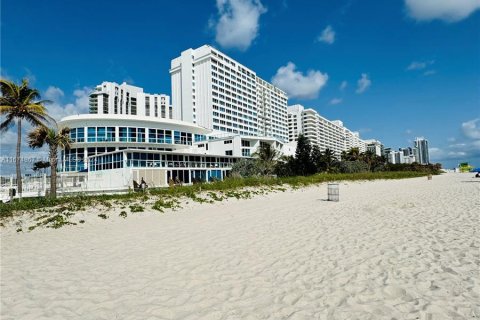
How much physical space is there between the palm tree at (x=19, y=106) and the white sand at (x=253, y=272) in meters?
16.8

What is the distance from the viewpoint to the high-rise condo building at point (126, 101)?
105375 millimetres

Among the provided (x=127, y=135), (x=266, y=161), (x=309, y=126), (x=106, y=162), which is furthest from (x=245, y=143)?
(x=309, y=126)

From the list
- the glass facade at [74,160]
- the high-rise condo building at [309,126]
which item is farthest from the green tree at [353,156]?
the glass facade at [74,160]

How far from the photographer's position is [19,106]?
2211cm

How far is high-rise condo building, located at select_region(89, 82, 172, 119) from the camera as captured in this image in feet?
346

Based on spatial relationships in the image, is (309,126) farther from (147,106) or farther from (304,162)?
(304,162)

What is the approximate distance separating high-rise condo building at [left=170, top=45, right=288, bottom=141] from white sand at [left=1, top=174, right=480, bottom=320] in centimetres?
7646

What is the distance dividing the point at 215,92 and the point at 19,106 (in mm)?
66600

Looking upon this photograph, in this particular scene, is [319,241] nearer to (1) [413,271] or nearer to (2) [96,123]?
(1) [413,271]

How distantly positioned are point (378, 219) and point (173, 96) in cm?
8896

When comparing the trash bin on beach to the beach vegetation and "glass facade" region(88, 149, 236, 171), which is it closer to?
the beach vegetation

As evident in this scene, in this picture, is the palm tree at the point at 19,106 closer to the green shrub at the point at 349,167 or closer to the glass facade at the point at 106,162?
the glass facade at the point at 106,162

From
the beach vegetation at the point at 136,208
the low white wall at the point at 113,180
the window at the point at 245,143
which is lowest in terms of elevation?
the beach vegetation at the point at 136,208

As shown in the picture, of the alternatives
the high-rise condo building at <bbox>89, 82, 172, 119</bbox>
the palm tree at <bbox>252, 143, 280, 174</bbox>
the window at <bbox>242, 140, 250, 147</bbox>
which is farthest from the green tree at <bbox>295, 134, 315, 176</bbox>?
the high-rise condo building at <bbox>89, 82, 172, 119</bbox>
